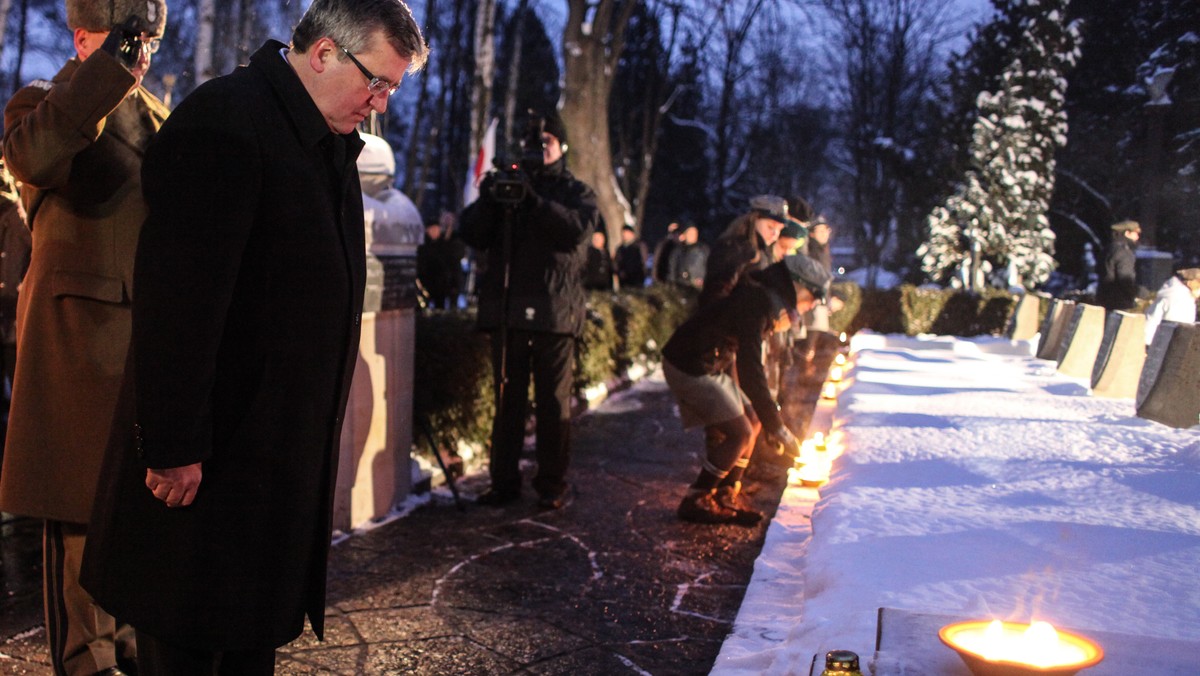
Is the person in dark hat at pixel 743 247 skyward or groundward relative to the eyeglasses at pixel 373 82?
groundward

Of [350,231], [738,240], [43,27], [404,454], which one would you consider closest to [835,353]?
[738,240]

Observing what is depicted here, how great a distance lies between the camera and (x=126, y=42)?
3029mm

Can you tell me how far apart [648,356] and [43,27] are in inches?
1046

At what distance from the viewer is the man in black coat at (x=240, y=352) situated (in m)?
2.16

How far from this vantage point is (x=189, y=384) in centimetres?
214

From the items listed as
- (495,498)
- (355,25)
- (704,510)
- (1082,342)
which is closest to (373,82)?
(355,25)

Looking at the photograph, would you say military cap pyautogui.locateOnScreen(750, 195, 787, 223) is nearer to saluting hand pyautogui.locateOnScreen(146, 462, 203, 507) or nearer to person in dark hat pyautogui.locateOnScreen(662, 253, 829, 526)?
person in dark hat pyautogui.locateOnScreen(662, 253, 829, 526)

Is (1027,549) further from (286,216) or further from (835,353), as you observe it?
(835,353)

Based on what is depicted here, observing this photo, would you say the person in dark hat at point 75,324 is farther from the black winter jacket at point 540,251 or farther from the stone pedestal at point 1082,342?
the stone pedestal at point 1082,342

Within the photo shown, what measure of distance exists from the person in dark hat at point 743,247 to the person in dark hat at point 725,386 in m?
0.33

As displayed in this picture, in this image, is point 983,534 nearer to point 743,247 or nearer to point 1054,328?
point 743,247

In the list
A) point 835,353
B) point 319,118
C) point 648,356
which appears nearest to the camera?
point 319,118

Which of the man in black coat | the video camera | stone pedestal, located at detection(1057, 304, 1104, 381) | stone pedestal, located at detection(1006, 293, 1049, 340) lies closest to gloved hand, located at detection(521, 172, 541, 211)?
the video camera

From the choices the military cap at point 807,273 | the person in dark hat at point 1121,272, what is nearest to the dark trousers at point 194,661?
the military cap at point 807,273
